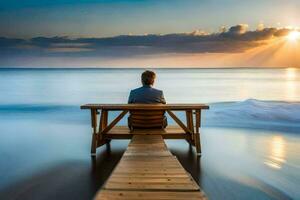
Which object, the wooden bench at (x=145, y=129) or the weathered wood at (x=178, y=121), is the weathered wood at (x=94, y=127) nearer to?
the wooden bench at (x=145, y=129)

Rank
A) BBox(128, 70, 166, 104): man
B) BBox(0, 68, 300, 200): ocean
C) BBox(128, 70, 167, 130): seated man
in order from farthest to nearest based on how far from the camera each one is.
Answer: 1. BBox(128, 70, 166, 104): man
2. BBox(128, 70, 167, 130): seated man
3. BBox(0, 68, 300, 200): ocean

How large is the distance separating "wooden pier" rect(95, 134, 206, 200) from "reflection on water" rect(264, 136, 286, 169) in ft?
9.59

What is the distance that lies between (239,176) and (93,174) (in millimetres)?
2498

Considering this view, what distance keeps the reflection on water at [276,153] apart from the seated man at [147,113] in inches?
89.2

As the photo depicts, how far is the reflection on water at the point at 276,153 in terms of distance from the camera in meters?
6.67

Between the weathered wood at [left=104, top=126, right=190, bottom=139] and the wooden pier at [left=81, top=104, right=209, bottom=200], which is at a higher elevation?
the wooden pier at [left=81, top=104, right=209, bottom=200]

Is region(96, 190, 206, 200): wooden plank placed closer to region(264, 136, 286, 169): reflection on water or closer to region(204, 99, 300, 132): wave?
region(264, 136, 286, 169): reflection on water

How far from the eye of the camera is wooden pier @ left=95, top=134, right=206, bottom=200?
2.88 metres

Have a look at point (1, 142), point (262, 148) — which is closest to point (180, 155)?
point (262, 148)

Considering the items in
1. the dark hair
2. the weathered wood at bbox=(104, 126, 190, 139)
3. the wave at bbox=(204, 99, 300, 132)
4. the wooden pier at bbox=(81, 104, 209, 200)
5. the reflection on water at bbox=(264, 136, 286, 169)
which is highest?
the dark hair

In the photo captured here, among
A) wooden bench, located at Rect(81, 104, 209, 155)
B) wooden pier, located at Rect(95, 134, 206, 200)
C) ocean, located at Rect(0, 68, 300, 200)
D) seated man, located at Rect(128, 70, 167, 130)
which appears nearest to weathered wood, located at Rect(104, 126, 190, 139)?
wooden bench, located at Rect(81, 104, 209, 155)

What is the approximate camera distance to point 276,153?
295 inches

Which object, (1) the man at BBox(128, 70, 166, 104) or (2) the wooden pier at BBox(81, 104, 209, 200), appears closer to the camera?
(2) the wooden pier at BBox(81, 104, 209, 200)

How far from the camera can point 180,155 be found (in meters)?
7.26
